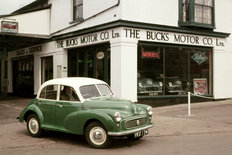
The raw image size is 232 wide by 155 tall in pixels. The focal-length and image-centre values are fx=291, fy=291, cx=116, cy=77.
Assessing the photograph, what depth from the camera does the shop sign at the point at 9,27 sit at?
15466mm

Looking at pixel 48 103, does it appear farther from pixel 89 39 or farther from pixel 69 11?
pixel 69 11

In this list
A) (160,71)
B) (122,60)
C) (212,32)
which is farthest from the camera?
(212,32)

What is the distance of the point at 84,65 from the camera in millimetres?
15836

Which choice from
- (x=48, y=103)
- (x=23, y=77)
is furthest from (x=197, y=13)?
(x=23, y=77)

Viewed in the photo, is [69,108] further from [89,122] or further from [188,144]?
[188,144]

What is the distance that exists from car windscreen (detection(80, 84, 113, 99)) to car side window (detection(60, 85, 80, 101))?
0.21 m

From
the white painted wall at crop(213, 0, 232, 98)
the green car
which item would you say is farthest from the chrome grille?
the white painted wall at crop(213, 0, 232, 98)

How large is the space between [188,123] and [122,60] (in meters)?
4.38

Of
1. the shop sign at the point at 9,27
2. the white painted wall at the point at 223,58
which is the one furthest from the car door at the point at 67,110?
the white painted wall at the point at 223,58

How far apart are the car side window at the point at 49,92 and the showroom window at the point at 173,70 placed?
624cm

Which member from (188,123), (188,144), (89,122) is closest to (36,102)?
(89,122)

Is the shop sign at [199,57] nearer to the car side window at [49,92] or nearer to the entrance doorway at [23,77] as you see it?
the car side window at [49,92]

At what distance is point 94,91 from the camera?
7691 mm

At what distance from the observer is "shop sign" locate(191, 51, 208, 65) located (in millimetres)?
15586
